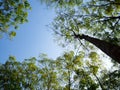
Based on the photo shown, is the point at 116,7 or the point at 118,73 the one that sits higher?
the point at 116,7

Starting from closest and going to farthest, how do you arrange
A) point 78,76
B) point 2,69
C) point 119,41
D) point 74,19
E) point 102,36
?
point 119,41, point 102,36, point 74,19, point 78,76, point 2,69

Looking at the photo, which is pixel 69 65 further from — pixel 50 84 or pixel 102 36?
pixel 102 36

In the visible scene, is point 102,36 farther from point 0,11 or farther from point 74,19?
point 0,11

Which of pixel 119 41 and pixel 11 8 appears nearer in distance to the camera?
pixel 11 8

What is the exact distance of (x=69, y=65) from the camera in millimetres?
22156

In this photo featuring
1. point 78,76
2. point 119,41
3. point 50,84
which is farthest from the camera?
point 50,84

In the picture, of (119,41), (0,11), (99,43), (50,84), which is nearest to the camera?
(99,43)

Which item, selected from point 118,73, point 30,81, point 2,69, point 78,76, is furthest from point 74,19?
point 2,69

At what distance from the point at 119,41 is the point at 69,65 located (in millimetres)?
10474

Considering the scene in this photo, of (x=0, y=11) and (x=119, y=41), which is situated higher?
(x=0, y=11)

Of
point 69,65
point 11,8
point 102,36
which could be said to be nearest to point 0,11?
point 11,8

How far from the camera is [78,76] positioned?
2177 cm

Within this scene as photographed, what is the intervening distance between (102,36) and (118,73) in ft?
8.97

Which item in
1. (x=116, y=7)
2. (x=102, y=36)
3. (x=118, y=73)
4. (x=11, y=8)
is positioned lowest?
(x=118, y=73)
